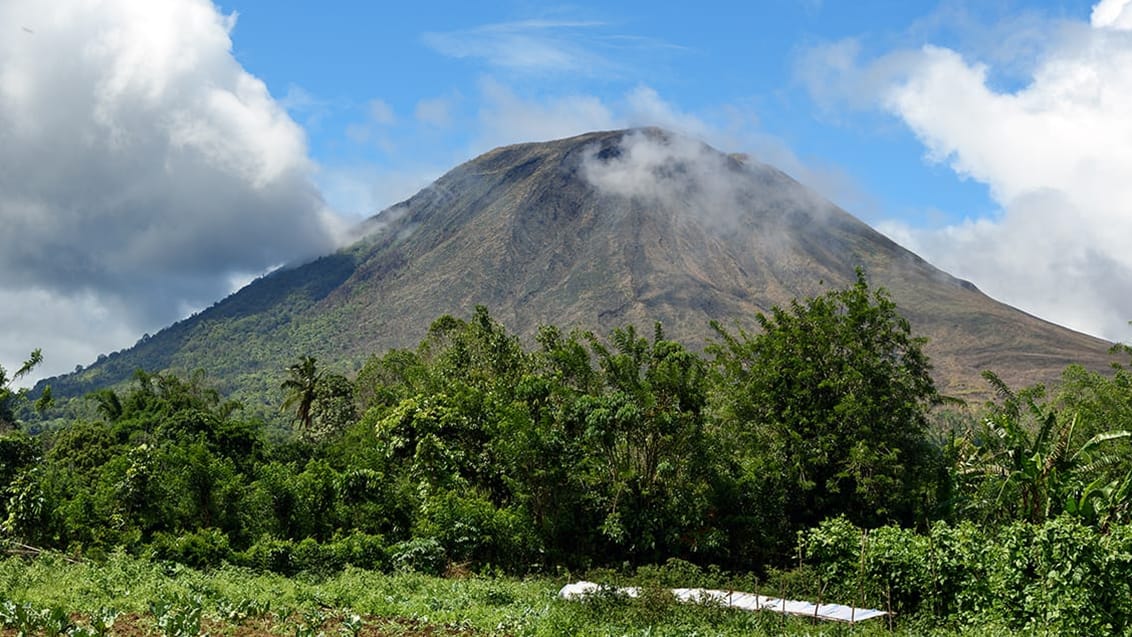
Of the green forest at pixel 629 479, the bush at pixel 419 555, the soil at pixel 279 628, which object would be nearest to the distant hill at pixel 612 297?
the green forest at pixel 629 479

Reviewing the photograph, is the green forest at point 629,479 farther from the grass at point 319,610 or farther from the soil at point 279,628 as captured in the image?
the soil at point 279,628

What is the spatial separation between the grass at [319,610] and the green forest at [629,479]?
267 cm

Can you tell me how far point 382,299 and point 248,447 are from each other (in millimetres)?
150724

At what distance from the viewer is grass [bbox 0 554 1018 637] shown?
9.90 meters

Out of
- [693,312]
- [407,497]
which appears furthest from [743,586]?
[693,312]

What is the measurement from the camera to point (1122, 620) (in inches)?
453

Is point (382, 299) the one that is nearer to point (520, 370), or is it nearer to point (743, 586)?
point (520, 370)

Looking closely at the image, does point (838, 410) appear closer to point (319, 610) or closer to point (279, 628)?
point (319, 610)

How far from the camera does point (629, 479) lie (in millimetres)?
22688

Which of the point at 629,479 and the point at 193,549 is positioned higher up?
the point at 629,479

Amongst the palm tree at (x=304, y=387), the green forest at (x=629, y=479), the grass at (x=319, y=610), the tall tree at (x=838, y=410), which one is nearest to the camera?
the grass at (x=319, y=610)

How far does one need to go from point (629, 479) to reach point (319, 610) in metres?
12.4

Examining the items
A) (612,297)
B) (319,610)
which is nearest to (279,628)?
(319,610)

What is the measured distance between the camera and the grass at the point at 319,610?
990 cm
